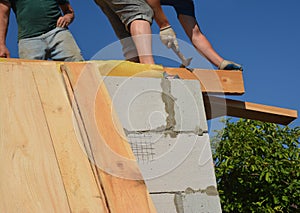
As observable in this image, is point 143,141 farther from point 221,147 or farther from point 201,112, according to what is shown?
point 221,147

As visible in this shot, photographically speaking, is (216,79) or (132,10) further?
(132,10)

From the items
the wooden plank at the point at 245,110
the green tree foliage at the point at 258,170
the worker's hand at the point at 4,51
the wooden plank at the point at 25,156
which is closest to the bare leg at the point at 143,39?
the wooden plank at the point at 245,110

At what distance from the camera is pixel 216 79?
2.91 m

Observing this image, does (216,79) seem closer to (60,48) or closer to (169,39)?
(169,39)

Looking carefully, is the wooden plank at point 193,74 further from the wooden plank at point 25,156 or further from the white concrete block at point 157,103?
the wooden plank at point 25,156

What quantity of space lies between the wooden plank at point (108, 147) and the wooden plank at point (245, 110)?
121 cm

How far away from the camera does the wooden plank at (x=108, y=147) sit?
136 centimetres

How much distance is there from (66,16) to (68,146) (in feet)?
6.55

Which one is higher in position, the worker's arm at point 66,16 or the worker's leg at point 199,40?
the worker's arm at point 66,16

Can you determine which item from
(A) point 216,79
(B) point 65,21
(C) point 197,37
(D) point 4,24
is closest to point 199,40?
(C) point 197,37

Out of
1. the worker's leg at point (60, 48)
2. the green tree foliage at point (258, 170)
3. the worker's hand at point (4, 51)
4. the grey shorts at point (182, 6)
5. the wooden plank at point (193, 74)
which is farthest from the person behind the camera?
the green tree foliage at point (258, 170)

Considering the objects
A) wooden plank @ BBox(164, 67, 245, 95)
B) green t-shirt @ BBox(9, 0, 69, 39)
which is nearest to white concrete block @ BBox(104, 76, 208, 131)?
wooden plank @ BBox(164, 67, 245, 95)

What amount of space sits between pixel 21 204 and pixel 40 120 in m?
0.37

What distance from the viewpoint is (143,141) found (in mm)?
2449
